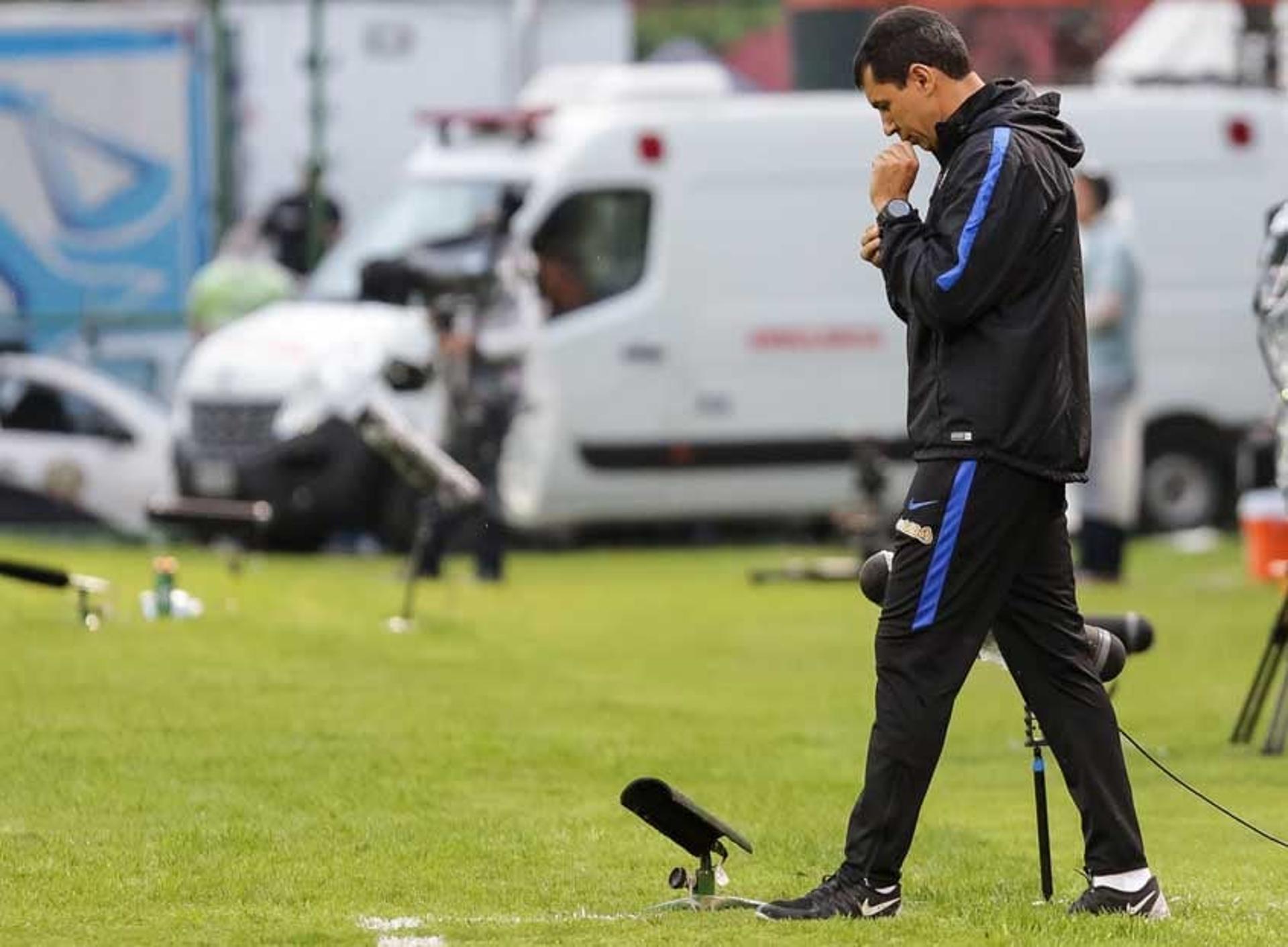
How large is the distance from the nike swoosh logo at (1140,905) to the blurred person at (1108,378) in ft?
32.8

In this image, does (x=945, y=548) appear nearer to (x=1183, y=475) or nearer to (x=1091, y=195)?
(x=1091, y=195)

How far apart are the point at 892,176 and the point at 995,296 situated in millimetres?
380

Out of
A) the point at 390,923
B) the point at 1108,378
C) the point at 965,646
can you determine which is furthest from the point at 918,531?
the point at 1108,378

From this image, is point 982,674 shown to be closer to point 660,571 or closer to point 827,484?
point 660,571

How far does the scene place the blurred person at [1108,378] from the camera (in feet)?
57.8

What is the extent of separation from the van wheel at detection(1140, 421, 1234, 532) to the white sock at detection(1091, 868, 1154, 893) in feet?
48.5

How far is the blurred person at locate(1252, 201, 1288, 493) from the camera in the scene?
34.9 feet

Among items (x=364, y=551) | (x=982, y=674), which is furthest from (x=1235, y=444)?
(x=982, y=674)

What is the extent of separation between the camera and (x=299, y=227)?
26.6 meters

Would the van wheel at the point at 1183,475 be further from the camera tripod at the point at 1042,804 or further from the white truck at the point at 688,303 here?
the camera tripod at the point at 1042,804

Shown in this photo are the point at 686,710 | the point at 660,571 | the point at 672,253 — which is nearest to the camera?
the point at 686,710

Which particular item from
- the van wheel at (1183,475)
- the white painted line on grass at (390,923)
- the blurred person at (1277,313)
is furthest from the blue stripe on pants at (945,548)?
the van wheel at (1183,475)

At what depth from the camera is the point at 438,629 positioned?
49.9ft

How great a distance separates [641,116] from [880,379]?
86.9 inches
